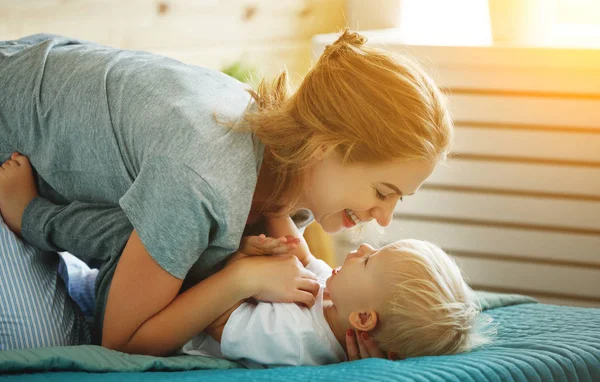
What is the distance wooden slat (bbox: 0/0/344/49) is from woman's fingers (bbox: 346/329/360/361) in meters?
1.26

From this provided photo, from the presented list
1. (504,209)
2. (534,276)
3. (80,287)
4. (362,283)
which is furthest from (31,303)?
(534,276)

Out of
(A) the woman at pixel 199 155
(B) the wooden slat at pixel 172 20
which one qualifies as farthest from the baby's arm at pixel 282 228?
(B) the wooden slat at pixel 172 20

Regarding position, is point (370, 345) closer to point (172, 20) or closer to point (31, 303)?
point (31, 303)

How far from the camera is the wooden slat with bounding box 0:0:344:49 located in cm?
209

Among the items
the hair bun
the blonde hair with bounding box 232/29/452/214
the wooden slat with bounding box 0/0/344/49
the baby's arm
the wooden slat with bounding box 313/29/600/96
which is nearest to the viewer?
the blonde hair with bounding box 232/29/452/214

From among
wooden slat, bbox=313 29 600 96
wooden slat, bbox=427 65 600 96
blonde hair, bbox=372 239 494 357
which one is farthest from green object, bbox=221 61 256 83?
blonde hair, bbox=372 239 494 357

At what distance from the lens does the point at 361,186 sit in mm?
1442

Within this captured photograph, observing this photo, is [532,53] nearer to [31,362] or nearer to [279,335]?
[279,335]

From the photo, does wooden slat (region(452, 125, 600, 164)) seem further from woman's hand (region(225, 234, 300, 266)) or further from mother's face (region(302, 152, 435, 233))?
woman's hand (region(225, 234, 300, 266))

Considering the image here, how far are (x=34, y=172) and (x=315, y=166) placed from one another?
60 cm

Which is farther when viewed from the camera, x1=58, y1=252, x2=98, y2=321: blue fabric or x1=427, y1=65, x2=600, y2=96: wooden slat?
x1=427, y1=65, x2=600, y2=96: wooden slat

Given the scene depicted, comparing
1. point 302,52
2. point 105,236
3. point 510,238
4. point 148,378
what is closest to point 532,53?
point 510,238

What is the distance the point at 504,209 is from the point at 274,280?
1.26m

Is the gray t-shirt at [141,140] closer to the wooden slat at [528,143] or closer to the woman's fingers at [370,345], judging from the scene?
the woman's fingers at [370,345]
